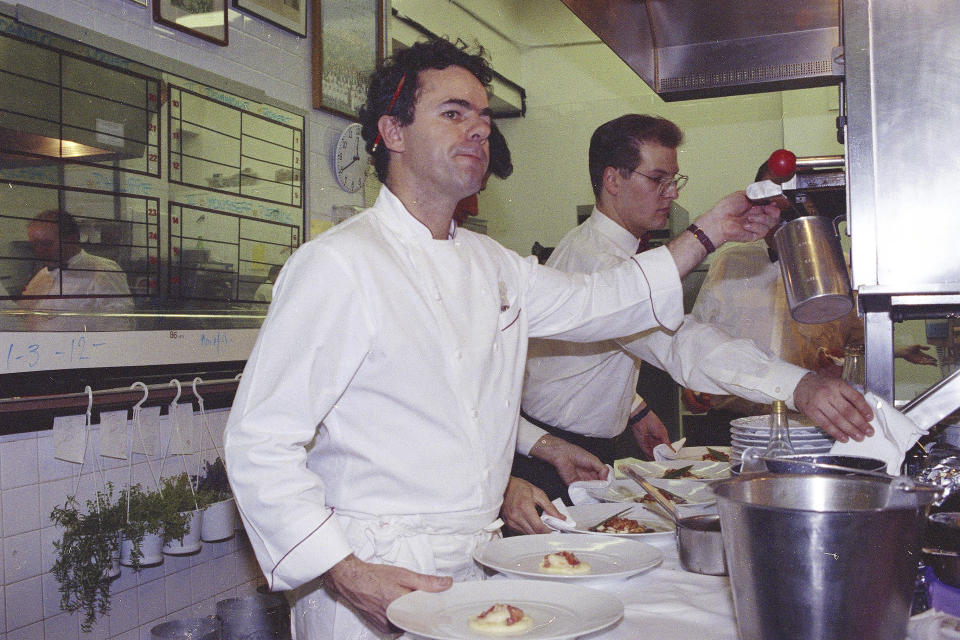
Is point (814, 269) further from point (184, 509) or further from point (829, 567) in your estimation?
point (184, 509)

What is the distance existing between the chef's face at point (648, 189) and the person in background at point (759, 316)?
74 cm

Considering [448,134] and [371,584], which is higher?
[448,134]

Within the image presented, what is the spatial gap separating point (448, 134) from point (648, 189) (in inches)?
52.9

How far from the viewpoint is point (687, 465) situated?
2.34 meters

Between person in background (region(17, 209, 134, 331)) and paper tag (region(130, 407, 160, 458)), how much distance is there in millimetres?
335

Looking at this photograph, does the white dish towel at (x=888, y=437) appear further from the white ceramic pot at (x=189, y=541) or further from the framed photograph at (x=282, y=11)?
the framed photograph at (x=282, y=11)

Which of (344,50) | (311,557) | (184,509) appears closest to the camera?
(311,557)

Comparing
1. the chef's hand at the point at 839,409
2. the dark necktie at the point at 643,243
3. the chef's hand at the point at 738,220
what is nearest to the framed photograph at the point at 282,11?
the dark necktie at the point at 643,243

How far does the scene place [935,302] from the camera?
4.42 ft

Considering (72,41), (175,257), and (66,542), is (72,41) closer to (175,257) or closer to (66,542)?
(175,257)

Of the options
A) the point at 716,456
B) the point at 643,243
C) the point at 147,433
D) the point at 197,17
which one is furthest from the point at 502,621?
the point at 643,243

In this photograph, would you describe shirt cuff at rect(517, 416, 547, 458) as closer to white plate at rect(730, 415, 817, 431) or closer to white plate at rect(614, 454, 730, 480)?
white plate at rect(614, 454, 730, 480)

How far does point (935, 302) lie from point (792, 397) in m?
0.57

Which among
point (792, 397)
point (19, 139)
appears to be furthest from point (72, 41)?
point (792, 397)
